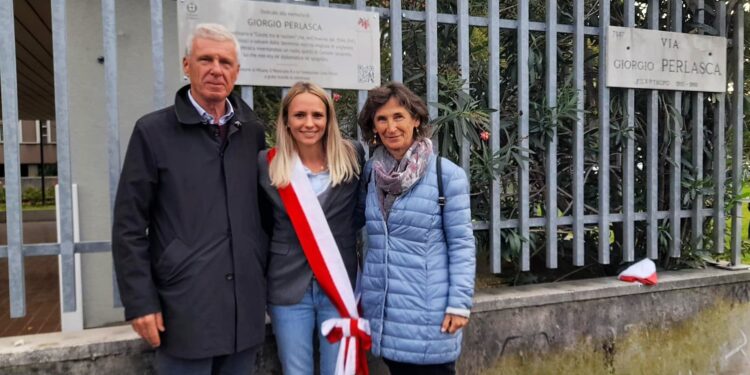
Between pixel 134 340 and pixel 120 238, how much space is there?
83cm

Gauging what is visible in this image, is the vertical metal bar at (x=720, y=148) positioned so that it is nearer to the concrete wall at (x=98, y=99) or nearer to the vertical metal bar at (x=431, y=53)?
the vertical metal bar at (x=431, y=53)

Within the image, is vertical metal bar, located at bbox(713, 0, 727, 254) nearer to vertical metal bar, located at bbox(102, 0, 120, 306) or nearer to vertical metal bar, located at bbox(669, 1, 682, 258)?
vertical metal bar, located at bbox(669, 1, 682, 258)

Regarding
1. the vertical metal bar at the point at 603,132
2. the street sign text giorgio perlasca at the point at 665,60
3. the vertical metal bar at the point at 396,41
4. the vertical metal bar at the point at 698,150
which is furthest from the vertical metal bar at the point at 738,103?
the vertical metal bar at the point at 396,41

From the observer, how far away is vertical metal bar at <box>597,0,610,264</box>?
3.34 metres

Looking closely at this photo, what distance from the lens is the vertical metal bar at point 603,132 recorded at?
3.34 meters

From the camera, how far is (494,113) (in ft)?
10.1

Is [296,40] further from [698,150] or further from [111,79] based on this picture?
[698,150]

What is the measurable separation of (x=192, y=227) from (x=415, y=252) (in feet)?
2.77

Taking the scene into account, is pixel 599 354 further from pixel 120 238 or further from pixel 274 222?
pixel 120 238

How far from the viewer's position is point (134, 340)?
Answer: 250cm

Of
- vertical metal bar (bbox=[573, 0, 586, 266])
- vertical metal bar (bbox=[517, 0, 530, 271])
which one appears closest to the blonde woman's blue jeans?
vertical metal bar (bbox=[517, 0, 530, 271])

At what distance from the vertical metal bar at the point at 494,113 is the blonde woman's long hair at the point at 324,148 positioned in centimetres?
110

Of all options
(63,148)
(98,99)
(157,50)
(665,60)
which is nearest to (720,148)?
(665,60)

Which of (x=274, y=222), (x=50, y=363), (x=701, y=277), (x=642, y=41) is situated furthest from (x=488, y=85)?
(x=50, y=363)
